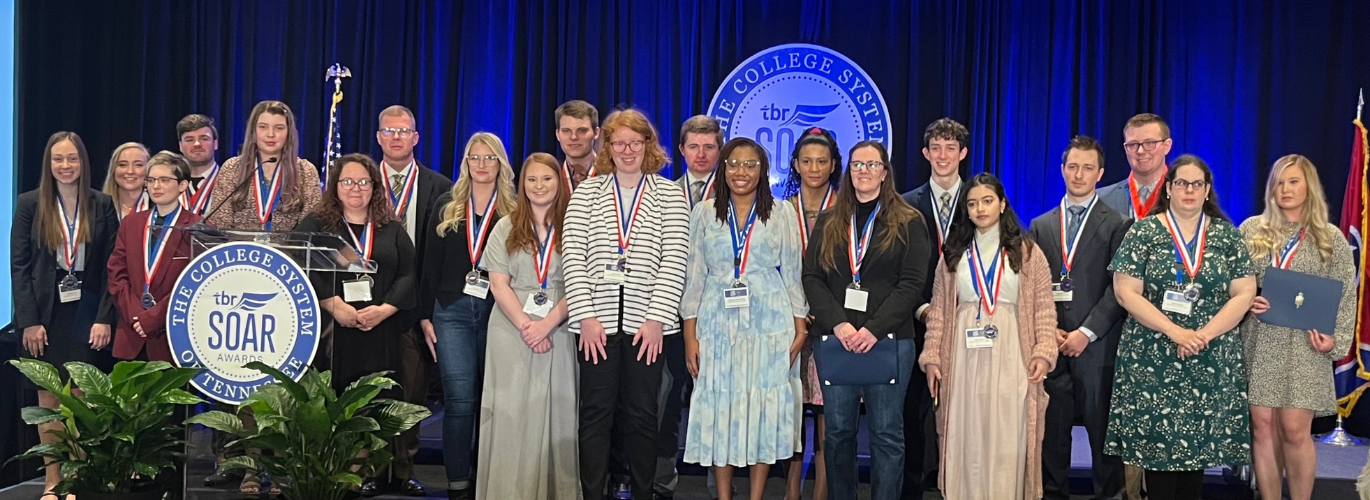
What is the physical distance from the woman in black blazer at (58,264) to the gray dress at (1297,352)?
15.5 feet

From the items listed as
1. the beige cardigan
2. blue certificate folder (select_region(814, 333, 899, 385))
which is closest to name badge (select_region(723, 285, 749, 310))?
blue certificate folder (select_region(814, 333, 899, 385))

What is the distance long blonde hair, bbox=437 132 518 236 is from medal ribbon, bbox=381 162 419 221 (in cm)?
49

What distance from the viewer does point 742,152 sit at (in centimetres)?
407

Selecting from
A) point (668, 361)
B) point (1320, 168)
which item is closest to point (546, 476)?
point (668, 361)

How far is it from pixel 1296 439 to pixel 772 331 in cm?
207

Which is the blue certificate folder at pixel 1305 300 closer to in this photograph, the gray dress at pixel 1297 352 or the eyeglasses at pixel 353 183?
the gray dress at pixel 1297 352

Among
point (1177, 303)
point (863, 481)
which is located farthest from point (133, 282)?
point (1177, 303)

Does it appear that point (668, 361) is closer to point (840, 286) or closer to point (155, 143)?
point (840, 286)

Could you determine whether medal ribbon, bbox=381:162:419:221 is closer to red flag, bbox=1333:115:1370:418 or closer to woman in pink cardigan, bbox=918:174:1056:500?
woman in pink cardigan, bbox=918:174:1056:500

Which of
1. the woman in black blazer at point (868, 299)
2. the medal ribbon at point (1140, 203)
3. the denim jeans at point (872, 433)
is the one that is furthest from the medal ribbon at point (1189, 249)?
the denim jeans at point (872, 433)

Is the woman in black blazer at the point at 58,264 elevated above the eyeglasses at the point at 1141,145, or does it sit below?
below

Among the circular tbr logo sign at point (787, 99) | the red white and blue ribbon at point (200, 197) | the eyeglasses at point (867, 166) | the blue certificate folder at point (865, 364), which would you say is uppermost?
the circular tbr logo sign at point (787, 99)

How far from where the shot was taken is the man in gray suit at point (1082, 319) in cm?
433

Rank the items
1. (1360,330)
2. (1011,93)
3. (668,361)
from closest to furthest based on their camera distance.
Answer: (668,361) < (1360,330) < (1011,93)
